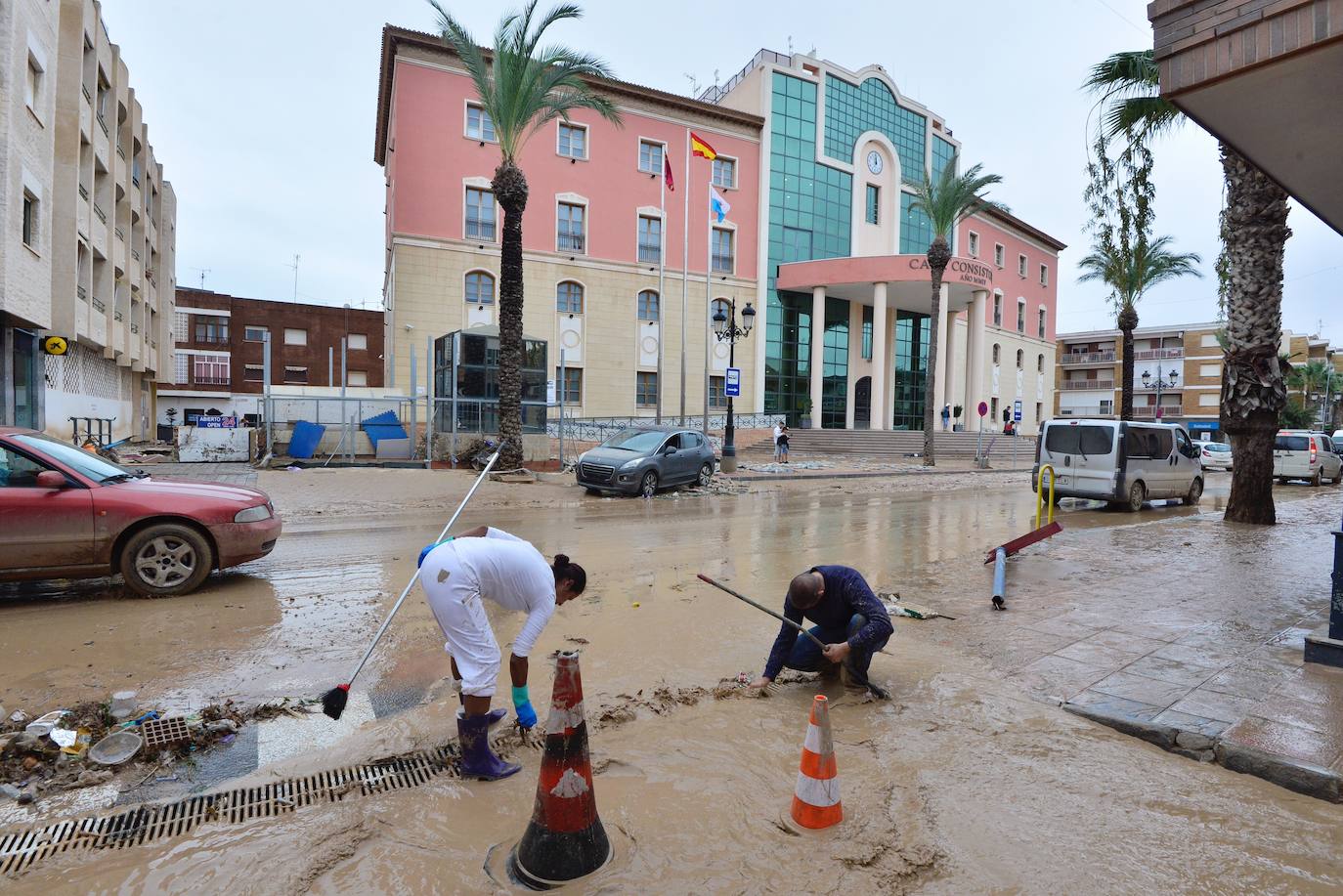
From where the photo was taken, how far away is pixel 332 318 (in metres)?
53.2

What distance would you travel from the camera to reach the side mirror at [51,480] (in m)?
5.79

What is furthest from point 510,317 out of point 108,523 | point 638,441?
point 108,523

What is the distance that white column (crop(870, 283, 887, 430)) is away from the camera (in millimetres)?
35125

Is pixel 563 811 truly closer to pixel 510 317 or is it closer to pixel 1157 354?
pixel 510 317

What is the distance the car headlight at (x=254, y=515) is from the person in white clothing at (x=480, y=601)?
158 inches

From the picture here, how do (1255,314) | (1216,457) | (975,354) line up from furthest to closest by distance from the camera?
(975,354) < (1216,457) < (1255,314)

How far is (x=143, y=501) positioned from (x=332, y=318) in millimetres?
52189

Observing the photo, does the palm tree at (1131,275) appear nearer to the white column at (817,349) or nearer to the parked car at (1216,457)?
the parked car at (1216,457)

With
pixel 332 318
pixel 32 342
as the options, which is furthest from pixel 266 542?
pixel 332 318

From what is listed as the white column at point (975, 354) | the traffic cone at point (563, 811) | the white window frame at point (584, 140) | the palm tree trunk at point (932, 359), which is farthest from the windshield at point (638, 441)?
the white column at point (975, 354)

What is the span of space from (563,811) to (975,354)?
136 ft

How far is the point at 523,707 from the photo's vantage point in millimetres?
3715

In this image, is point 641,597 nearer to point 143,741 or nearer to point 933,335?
point 143,741

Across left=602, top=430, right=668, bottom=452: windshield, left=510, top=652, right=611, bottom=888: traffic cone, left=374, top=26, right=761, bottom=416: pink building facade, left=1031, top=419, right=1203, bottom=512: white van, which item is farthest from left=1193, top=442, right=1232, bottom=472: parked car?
left=510, top=652, right=611, bottom=888: traffic cone
